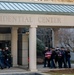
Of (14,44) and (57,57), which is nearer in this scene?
(57,57)

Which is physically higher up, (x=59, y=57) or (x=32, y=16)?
(x=32, y=16)

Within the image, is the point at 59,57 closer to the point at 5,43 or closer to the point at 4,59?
the point at 4,59

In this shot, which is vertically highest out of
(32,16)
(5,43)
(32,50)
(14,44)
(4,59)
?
(32,16)

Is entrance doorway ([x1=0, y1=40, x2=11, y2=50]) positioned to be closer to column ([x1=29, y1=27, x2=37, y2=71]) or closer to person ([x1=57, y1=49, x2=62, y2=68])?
person ([x1=57, y1=49, x2=62, y2=68])

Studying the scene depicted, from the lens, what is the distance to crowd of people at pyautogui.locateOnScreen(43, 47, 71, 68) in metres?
26.7

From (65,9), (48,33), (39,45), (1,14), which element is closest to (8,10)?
(1,14)

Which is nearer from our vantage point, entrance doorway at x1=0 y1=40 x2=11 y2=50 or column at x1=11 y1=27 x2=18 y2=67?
column at x1=11 y1=27 x2=18 y2=67

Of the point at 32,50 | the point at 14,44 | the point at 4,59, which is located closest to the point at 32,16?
the point at 32,50

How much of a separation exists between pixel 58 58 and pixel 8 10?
5.94 meters

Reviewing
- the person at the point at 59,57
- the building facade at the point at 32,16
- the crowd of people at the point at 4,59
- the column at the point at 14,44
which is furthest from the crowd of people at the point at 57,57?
the column at the point at 14,44

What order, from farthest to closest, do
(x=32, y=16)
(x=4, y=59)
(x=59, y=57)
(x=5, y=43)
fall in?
(x=5, y=43), (x=59, y=57), (x=4, y=59), (x=32, y=16)

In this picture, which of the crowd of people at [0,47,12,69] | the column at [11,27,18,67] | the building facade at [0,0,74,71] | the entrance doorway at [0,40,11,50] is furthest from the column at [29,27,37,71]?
the entrance doorway at [0,40,11,50]

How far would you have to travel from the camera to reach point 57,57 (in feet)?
89.1

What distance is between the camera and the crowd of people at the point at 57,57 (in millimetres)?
26734
